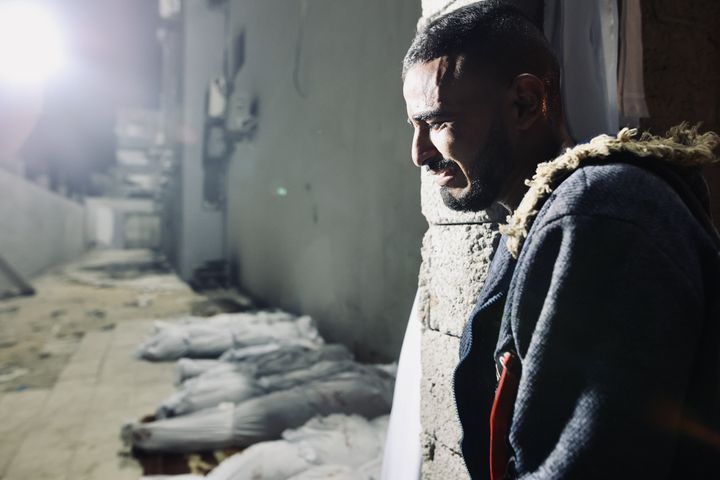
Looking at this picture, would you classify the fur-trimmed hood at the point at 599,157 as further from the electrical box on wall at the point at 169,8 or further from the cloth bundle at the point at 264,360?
the electrical box on wall at the point at 169,8

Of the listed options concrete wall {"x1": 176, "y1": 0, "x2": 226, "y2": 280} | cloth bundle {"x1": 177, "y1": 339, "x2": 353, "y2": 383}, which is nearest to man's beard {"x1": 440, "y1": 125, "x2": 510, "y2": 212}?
cloth bundle {"x1": 177, "y1": 339, "x2": 353, "y2": 383}

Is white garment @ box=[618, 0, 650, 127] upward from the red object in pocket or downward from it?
upward

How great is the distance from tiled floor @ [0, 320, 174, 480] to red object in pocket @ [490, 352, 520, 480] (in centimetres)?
303

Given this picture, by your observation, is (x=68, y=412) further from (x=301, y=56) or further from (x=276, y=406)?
(x=301, y=56)

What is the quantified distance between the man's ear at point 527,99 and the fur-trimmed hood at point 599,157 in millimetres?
256

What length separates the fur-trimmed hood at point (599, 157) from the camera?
892 millimetres

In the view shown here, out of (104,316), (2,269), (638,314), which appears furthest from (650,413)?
(2,269)

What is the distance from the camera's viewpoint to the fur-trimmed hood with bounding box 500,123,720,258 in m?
0.89

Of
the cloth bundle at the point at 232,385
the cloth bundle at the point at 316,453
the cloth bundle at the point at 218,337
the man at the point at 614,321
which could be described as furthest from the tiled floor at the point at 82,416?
the man at the point at 614,321

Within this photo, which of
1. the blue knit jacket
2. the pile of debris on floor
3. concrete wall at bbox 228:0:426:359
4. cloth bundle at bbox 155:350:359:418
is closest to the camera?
the blue knit jacket

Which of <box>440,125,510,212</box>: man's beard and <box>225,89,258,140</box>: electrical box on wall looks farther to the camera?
<box>225,89,258,140</box>: electrical box on wall

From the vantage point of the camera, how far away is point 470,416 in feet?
3.90

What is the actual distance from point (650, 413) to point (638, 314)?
16 centimetres

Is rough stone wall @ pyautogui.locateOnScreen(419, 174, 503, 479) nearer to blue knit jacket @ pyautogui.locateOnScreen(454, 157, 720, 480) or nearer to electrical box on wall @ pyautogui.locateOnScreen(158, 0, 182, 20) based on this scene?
blue knit jacket @ pyautogui.locateOnScreen(454, 157, 720, 480)
